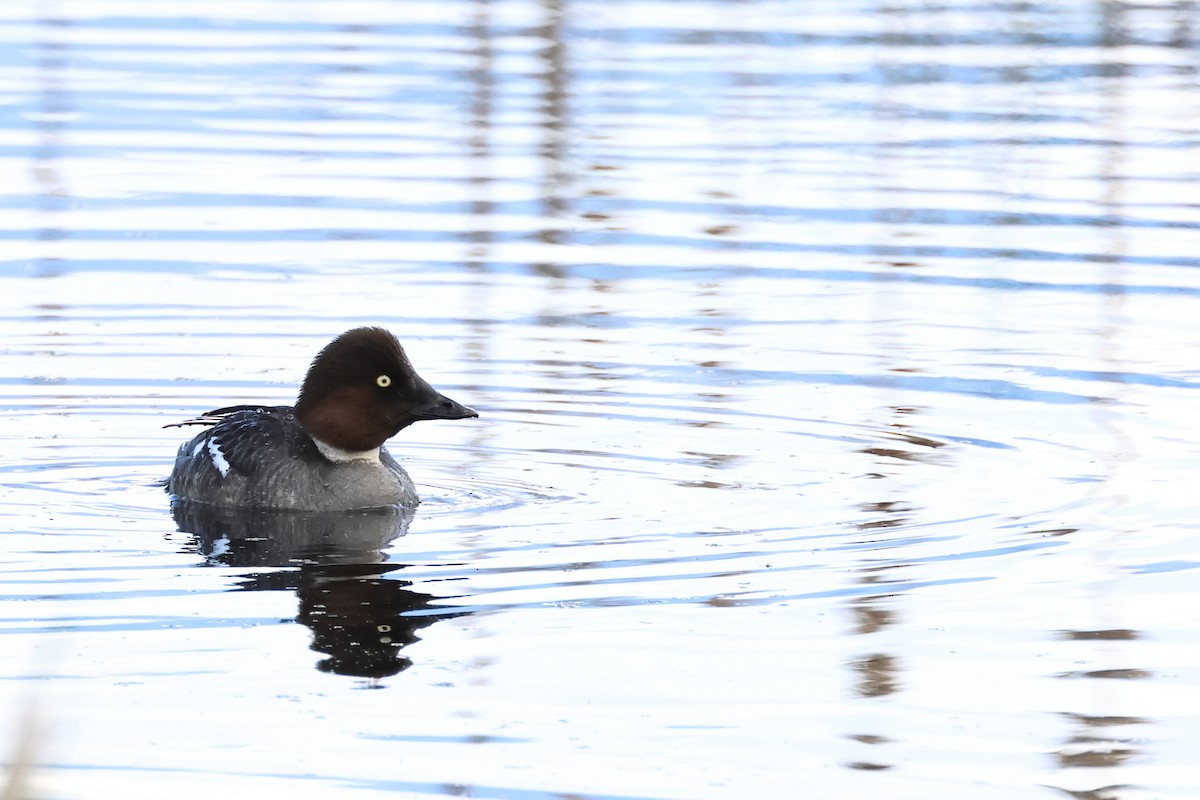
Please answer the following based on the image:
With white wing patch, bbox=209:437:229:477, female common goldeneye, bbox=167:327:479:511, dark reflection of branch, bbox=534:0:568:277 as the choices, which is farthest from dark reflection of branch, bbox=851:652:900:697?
dark reflection of branch, bbox=534:0:568:277

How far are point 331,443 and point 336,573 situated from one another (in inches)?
59.6

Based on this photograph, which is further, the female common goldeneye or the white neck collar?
the white neck collar

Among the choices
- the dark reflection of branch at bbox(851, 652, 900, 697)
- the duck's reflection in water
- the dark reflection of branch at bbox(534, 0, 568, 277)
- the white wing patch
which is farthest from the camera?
the dark reflection of branch at bbox(534, 0, 568, 277)

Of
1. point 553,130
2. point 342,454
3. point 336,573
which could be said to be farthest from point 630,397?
point 553,130

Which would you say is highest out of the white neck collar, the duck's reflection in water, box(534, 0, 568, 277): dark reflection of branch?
box(534, 0, 568, 277): dark reflection of branch

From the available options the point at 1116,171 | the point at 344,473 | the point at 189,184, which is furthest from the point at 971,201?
the point at 344,473

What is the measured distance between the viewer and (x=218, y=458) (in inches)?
382

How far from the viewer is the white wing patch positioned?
9664 millimetres

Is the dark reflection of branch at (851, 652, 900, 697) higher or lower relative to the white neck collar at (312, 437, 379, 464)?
lower

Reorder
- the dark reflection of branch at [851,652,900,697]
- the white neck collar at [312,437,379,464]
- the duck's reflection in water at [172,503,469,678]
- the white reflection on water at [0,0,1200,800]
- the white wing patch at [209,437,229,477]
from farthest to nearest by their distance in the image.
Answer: the white neck collar at [312,437,379,464] < the white wing patch at [209,437,229,477] < the duck's reflection in water at [172,503,469,678] < the dark reflection of branch at [851,652,900,697] < the white reflection on water at [0,0,1200,800]

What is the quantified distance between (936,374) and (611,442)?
1.92 m

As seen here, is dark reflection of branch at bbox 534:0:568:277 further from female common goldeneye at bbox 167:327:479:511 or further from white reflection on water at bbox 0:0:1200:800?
female common goldeneye at bbox 167:327:479:511

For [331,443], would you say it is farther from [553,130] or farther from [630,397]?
[553,130]

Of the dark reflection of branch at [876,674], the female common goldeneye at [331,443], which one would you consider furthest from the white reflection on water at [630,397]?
the female common goldeneye at [331,443]
